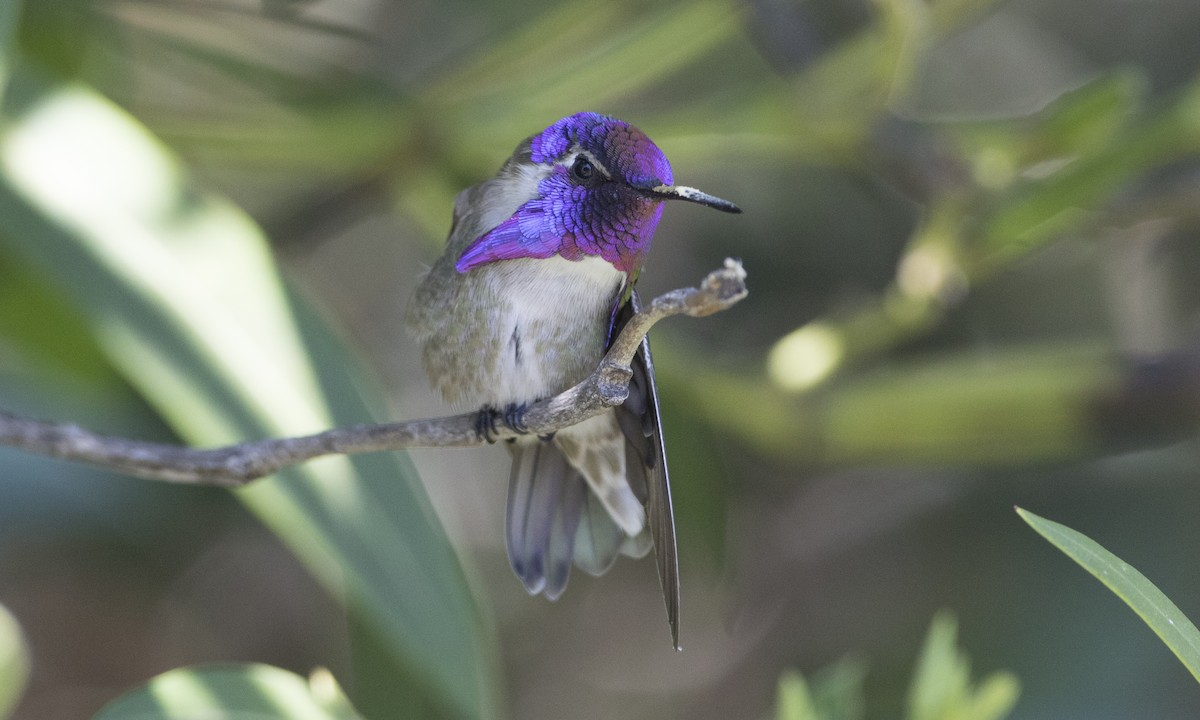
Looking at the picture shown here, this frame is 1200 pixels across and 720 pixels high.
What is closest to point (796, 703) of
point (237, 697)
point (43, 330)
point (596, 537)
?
point (596, 537)

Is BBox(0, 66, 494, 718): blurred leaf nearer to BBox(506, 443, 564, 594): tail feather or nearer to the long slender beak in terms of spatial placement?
BBox(506, 443, 564, 594): tail feather

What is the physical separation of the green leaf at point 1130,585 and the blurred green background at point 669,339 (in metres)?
0.76

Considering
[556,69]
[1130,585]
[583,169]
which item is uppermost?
[556,69]

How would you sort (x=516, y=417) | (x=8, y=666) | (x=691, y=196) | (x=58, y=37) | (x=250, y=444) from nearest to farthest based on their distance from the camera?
1. (x=691, y=196)
2. (x=250, y=444)
3. (x=516, y=417)
4. (x=8, y=666)
5. (x=58, y=37)

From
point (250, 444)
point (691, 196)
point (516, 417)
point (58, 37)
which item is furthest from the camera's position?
point (58, 37)

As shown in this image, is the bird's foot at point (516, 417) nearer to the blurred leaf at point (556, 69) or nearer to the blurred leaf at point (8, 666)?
the blurred leaf at point (8, 666)

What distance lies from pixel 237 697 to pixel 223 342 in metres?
0.44

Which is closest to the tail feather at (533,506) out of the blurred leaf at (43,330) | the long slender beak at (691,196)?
the long slender beak at (691,196)

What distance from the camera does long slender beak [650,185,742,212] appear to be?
832mm

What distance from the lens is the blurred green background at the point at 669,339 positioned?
1.48 metres

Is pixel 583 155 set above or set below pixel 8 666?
above

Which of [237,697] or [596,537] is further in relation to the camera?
[596,537]

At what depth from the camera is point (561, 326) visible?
1.20 meters

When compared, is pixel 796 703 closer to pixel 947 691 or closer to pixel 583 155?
pixel 947 691
